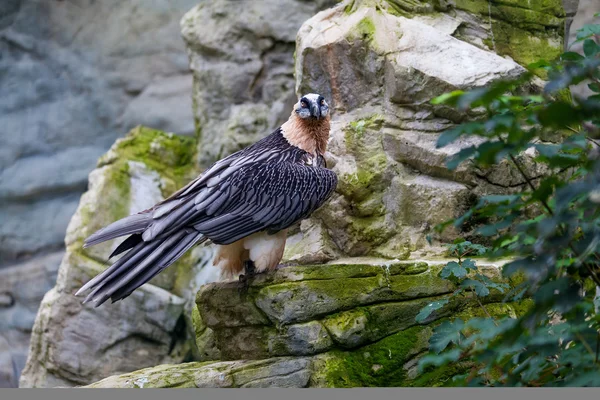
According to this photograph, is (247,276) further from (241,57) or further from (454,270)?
(241,57)

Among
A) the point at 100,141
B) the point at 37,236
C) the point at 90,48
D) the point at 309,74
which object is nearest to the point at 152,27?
the point at 90,48

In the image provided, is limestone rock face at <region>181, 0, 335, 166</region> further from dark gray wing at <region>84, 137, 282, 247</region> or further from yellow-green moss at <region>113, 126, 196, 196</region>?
dark gray wing at <region>84, 137, 282, 247</region>

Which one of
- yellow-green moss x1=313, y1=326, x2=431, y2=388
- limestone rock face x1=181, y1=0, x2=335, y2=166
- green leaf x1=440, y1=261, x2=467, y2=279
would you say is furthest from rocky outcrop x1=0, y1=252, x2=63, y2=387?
green leaf x1=440, y1=261, x2=467, y2=279

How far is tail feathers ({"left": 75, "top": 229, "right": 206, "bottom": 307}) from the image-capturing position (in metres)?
4.39

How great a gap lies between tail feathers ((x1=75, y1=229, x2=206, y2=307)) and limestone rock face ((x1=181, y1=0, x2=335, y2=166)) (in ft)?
11.4

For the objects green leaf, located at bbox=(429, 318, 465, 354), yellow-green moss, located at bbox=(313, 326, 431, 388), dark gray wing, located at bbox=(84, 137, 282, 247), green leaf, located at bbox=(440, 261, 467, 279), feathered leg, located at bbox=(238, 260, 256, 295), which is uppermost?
green leaf, located at bbox=(429, 318, 465, 354)

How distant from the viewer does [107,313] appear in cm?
764

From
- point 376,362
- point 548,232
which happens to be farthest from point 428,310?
point 548,232

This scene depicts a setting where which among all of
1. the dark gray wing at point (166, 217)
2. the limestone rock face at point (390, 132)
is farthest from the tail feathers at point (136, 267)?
the limestone rock face at point (390, 132)

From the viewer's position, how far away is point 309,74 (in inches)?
226

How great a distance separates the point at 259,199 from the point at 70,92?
19.6 feet

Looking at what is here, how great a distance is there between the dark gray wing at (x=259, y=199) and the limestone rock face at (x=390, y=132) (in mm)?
489

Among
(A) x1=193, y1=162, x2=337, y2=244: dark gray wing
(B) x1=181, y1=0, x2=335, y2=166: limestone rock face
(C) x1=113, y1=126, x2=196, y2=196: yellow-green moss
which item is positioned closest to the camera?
(A) x1=193, y1=162, x2=337, y2=244: dark gray wing

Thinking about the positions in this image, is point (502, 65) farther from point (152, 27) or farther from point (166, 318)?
point (152, 27)
